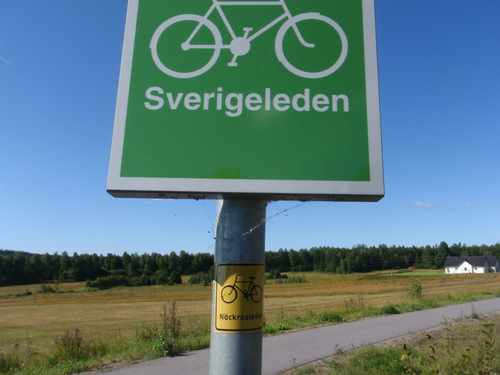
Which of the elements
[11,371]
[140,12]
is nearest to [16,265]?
[11,371]

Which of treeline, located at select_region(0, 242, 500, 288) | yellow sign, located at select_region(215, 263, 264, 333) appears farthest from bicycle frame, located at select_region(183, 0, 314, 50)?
treeline, located at select_region(0, 242, 500, 288)

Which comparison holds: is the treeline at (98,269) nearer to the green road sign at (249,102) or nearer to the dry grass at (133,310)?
the dry grass at (133,310)

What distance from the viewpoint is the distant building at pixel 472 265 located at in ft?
341

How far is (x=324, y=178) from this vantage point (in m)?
2.10

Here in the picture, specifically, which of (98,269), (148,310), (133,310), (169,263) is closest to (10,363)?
(148,310)

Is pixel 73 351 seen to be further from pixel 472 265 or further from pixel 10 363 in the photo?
pixel 472 265

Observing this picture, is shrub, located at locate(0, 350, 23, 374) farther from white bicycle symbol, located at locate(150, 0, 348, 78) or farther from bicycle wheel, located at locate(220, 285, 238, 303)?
white bicycle symbol, located at locate(150, 0, 348, 78)

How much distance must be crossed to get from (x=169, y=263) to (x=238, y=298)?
367 feet

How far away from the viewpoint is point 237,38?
236 centimetres

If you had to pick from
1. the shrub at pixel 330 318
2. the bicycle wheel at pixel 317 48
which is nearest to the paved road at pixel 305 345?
the shrub at pixel 330 318

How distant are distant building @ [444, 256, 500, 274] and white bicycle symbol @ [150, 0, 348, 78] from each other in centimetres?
12345

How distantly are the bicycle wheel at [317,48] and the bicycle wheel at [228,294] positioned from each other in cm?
141

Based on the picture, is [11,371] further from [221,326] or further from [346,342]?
[221,326]

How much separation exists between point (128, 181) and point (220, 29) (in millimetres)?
1196
